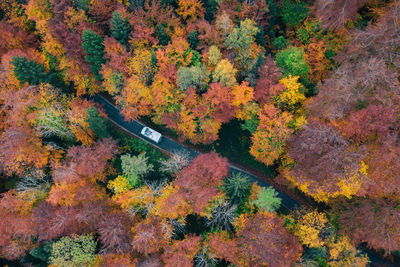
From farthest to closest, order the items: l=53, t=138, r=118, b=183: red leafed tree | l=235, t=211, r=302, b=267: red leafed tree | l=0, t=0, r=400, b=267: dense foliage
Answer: l=53, t=138, r=118, b=183: red leafed tree, l=0, t=0, r=400, b=267: dense foliage, l=235, t=211, r=302, b=267: red leafed tree

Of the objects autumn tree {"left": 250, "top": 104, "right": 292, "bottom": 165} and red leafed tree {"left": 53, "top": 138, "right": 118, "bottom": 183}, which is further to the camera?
red leafed tree {"left": 53, "top": 138, "right": 118, "bottom": 183}

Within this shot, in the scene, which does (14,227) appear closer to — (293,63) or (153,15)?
(153,15)

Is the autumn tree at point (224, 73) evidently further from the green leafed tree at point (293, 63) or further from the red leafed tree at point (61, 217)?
the red leafed tree at point (61, 217)

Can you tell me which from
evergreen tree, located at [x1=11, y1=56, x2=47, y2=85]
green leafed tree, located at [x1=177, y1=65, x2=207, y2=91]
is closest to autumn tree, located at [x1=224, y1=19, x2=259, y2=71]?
green leafed tree, located at [x1=177, y1=65, x2=207, y2=91]

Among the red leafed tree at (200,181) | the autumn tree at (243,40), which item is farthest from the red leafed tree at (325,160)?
the autumn tree at (243,40)

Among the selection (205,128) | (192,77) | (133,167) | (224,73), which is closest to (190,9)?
(192,77)

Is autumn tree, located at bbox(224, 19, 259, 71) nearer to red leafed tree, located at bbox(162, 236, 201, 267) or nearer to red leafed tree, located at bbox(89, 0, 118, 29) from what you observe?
red leafed tree, located at bbox(89, 0, 118, 29)

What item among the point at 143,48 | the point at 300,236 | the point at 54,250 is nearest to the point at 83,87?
the point at 143,48
